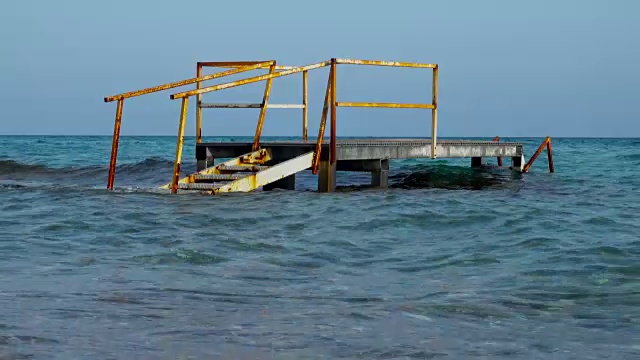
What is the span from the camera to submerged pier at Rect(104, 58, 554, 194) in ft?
37.2

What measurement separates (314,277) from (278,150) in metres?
6.71

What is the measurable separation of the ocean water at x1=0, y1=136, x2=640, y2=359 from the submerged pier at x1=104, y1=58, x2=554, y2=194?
41 cm

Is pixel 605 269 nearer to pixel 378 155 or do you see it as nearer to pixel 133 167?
pixel 378 155

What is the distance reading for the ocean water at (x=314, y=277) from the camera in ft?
14.1

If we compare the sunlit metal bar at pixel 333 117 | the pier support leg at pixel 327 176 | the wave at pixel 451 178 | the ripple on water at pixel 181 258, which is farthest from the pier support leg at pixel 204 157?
the ripple on water at pixel 181 258

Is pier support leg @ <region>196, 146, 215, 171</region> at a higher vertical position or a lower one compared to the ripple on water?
higher

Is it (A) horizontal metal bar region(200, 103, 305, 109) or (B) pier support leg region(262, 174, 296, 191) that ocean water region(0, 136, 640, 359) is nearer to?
(A) horizontal metal bar region(200, 103, 305, 109)

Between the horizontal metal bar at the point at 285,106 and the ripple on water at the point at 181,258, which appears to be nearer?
the ripple on water at the point at 181,258

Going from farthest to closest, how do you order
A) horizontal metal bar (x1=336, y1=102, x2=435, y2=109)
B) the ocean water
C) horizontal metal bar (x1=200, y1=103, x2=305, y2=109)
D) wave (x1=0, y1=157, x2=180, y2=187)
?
wave (x1=0, y1=157, x2=180, y2=187), horizontal metal bar (x1=200, y1=103, x2=305, y2=109), horizontal metal bar (x1=336, y1=102, x2=435, y2=109), the ocean water

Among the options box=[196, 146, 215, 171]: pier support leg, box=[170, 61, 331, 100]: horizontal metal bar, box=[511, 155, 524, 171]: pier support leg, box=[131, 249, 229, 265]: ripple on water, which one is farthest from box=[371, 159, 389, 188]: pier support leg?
box=[131, 249, 229, 265]: ripple on water

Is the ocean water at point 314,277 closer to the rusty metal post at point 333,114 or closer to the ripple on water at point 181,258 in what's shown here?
the ripple on water at point 181,258

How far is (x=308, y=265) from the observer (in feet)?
22.5

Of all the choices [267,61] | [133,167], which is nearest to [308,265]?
[267,61]

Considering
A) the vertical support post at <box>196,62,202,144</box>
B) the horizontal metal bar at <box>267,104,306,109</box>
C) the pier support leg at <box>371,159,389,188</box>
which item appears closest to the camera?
the horizontal metal bar at <box>267,104,306,109</box>
